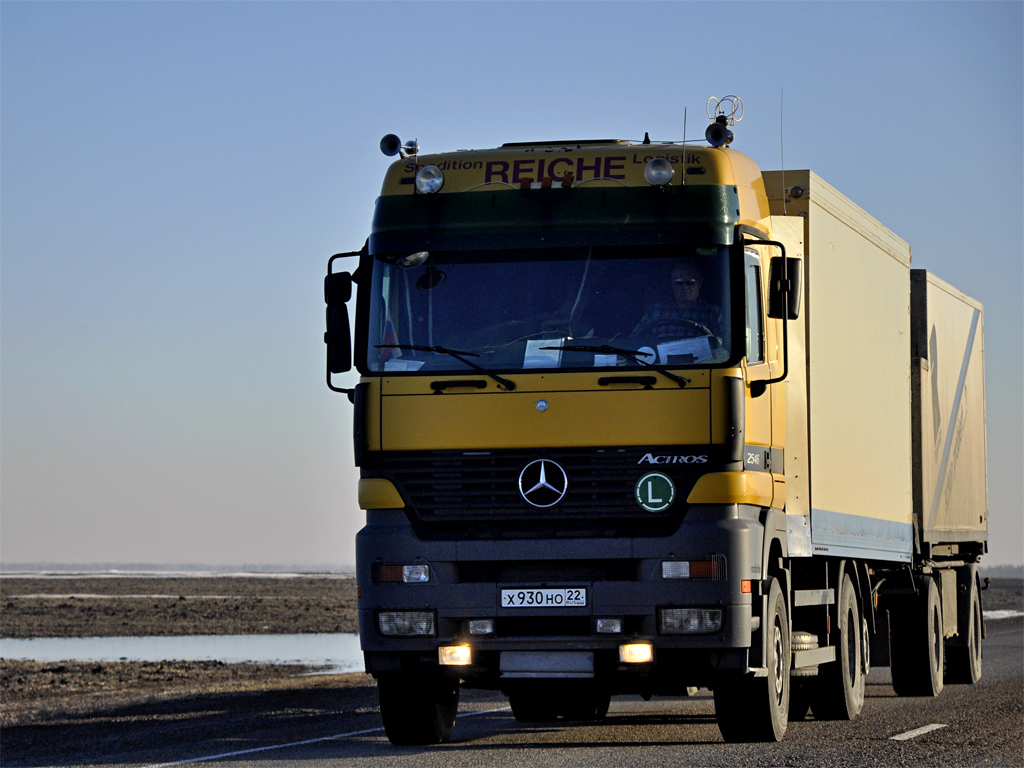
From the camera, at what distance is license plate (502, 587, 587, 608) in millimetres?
9797

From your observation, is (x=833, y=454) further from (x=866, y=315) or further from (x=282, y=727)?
(x=282, y=727)

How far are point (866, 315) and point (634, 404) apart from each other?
15.3 ft

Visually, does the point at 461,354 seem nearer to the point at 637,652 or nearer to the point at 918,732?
the point at 637,652

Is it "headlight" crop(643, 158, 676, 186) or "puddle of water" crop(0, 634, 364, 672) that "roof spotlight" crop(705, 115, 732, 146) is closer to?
"headlight" crop(643, 158, 676, 186)

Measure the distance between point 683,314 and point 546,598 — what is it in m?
2.09

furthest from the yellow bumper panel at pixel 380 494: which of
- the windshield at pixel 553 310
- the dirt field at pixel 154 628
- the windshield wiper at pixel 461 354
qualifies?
the dirt field at pixel 154 628

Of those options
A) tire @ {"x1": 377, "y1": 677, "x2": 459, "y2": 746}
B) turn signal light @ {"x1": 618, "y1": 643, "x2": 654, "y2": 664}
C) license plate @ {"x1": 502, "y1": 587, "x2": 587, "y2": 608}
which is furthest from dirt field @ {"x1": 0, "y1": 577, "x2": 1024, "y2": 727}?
turn signal light @ {"x1": 618, "y1": 643, "x2": 654, "y2": 664}

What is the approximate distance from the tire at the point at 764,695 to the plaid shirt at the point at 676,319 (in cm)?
200

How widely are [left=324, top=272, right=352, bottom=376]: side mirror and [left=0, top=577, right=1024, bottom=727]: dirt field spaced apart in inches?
249

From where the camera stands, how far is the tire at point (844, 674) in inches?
496

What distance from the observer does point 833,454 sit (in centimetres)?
1223

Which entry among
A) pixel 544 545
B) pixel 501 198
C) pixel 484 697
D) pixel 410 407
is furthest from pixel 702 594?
pixel 484 697

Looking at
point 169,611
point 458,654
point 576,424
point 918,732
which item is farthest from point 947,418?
point 169,611

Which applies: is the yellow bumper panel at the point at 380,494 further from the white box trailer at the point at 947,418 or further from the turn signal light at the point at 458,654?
the white box trailer at the point at 947,418
